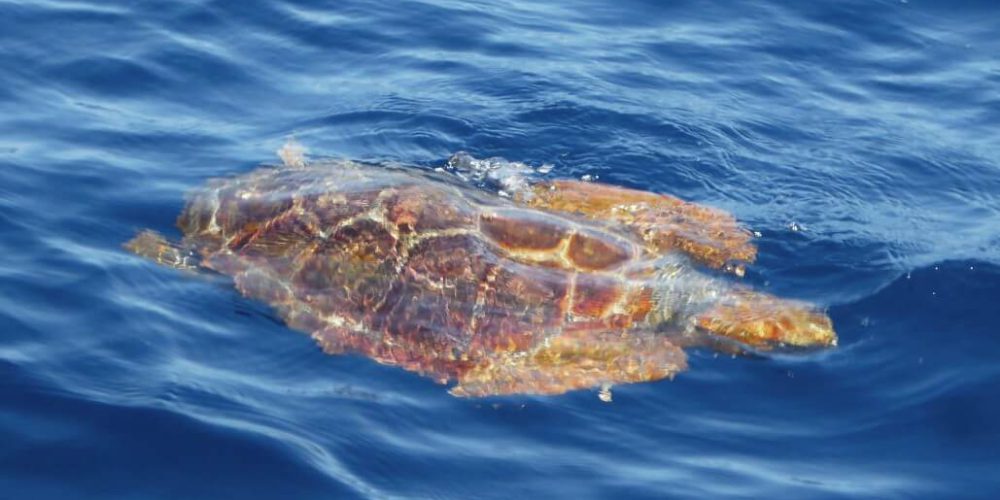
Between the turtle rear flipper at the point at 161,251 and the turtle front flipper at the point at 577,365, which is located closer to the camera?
the turtle front flipper at the point at 577,365

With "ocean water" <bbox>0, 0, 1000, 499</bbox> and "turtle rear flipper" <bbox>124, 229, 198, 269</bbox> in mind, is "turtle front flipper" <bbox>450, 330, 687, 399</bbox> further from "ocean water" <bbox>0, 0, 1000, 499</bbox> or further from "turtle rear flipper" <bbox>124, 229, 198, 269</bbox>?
"turtle rear flipper" <bbox>124, 229, 198, 269</bbox>

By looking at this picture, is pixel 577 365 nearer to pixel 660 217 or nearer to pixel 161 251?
pixel 660 217

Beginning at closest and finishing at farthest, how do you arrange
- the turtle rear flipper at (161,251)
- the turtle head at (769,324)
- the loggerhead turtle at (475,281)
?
the loggerhead turtle at (475,281)
the turtle head at (769,324)
the turtle rear flipper at (161,251)

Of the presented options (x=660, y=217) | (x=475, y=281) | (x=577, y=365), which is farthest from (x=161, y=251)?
(x=660, y=217)

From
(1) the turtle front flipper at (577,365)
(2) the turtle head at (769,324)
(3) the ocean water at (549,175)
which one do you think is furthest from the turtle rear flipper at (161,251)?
(2) the turtle head at (769,324)

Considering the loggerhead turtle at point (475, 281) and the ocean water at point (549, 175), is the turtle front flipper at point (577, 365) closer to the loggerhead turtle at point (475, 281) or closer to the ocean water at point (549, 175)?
the loggerhead turtle at point (475, 281)

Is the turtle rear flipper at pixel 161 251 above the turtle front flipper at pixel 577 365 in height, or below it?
above
